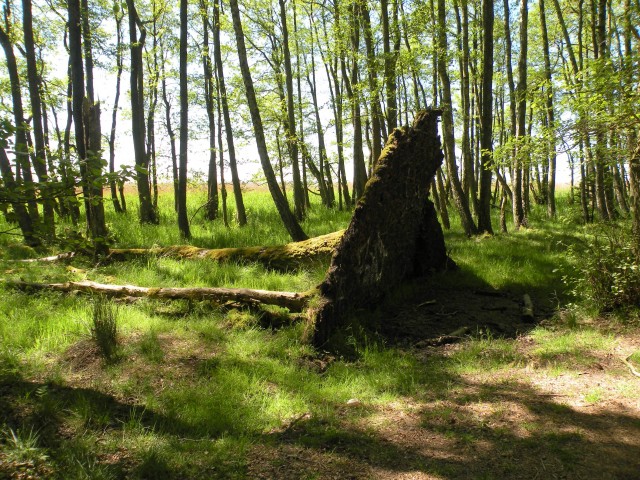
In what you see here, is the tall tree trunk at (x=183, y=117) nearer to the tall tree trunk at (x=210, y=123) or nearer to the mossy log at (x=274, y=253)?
the mossy log at (x=274, y=253)

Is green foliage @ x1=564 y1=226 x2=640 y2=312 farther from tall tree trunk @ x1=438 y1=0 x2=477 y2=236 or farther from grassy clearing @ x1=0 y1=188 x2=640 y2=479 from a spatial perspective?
tall tree trunk @ x1=438 y1=0 x2=477 y2=236

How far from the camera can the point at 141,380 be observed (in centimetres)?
391

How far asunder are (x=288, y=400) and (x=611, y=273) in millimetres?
4252

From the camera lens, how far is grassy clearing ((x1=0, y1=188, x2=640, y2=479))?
2840 millimetres

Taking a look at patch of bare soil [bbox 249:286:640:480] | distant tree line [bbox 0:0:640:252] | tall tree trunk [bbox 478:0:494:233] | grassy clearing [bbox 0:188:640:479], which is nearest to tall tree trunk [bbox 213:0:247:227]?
distant tree line [bbox 0:0:640:252]

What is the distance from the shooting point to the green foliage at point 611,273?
499cm

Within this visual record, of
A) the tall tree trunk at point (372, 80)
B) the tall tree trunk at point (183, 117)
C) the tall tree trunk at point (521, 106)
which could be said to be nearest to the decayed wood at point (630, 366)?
the tall tree trunk at point (521, 106)

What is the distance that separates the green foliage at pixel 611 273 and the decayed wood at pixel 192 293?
370 cm

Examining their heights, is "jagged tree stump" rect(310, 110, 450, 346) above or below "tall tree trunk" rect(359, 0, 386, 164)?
below

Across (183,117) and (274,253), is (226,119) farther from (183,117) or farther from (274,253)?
(274,253)

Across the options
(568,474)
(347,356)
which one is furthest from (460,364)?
(568,474)

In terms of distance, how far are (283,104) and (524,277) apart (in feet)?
36.8

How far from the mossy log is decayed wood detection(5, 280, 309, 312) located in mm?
1757

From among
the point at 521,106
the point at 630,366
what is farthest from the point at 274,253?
the point at 521,106
